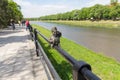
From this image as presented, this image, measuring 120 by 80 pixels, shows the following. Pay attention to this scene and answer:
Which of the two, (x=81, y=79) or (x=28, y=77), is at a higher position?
(x=81, y=79)

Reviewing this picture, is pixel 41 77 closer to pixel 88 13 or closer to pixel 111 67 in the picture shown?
pixel 111 67

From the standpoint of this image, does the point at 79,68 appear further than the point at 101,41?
No

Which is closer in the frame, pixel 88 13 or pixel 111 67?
pixel 111 67

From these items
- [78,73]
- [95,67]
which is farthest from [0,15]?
[78,73]

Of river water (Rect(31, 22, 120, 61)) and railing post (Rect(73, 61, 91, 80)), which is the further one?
river water (Rect(31, 22, 120, 61))

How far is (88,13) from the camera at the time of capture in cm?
10269

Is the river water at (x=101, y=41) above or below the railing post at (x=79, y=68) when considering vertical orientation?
below

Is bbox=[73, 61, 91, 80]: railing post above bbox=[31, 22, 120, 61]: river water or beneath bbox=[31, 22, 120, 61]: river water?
above

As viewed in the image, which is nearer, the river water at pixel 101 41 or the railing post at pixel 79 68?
the railing post at pixel 79 68

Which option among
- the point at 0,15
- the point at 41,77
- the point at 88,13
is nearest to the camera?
the point at 41,77

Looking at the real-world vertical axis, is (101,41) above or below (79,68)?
below

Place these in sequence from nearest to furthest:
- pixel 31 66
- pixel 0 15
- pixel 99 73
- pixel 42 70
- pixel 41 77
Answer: pixel 41 77 < pixel 42 70 < pixel 31 66 < pixel 99 73 < pixel 0 15

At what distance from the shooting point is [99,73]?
8.60m

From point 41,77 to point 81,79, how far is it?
401 centimetres
